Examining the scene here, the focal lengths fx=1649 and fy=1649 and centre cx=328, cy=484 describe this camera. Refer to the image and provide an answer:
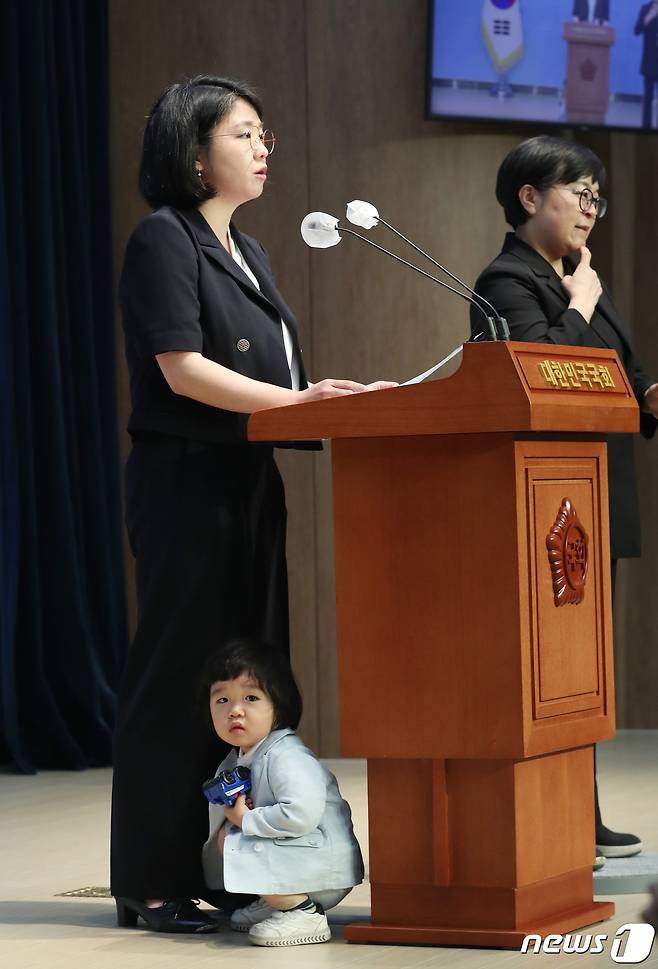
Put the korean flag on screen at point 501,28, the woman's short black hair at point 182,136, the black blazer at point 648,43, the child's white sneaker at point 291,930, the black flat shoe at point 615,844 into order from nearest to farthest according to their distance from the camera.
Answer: the child's white sneaker at point 291,930 < the woman's short black hair at point 182,136 < the black flat shoe at point 615,844 < the korean flag on screen at point 501,28 < the black blazer at point 648,43

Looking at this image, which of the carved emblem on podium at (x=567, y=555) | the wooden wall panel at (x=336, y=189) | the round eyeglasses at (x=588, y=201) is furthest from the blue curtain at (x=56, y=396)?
the carved emblem on podium at (x=567, y=555)

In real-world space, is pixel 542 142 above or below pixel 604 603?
above

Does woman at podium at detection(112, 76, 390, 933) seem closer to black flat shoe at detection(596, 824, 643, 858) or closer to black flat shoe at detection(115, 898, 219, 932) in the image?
black flat shoe at detection(115, 898, 219, 932)

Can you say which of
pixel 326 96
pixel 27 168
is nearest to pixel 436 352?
pixel 326 96

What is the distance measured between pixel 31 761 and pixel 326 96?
2.18 meters

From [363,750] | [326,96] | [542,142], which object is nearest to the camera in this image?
[363,750]

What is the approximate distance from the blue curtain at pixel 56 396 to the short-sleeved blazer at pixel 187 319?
2262mm

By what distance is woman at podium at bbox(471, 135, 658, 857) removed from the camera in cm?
305

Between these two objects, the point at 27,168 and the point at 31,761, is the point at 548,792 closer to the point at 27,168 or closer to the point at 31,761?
the point at 31,761

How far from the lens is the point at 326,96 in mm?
4926

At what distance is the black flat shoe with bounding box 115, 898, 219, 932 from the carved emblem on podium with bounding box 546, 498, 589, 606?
31.1 inches

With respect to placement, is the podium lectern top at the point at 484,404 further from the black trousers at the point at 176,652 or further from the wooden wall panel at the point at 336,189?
the wooden wall panel at the point at 336,189

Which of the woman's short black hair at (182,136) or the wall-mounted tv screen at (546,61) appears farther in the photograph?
the wall-mounted tv screen at (546,61)

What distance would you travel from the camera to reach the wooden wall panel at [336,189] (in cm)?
493
